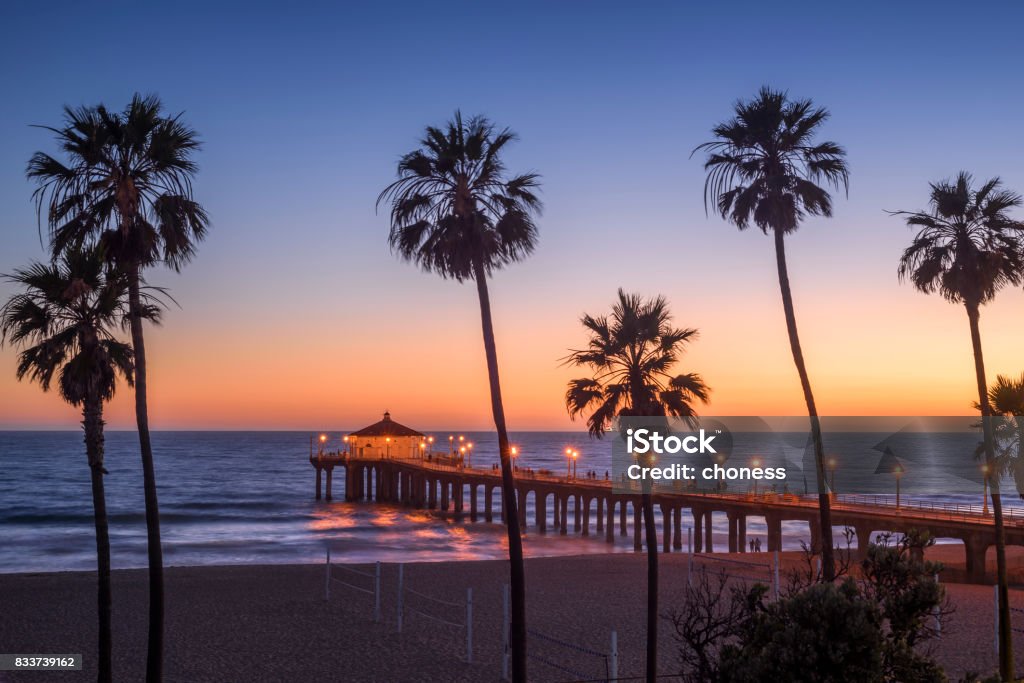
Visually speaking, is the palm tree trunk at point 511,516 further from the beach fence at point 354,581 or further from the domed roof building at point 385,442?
the domed roof building at point 385,442

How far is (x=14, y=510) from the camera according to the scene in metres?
77.6

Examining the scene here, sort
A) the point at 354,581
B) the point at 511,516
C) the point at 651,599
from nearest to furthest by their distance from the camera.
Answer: the point at 511,516
the point at 651,599
the point at 354,581

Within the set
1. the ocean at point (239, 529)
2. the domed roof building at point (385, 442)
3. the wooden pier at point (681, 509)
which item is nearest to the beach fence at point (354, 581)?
the ocean at point (239, 529)

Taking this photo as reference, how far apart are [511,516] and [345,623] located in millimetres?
10591

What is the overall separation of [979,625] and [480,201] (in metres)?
19.5

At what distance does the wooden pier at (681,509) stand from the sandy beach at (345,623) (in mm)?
5743

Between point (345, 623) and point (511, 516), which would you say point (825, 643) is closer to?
point (511, 516)

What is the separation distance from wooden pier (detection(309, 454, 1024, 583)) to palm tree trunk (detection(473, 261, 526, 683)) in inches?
376

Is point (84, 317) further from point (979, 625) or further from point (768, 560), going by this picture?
point (768, 560)

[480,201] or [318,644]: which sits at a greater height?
[480,201]

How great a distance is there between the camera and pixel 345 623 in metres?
24.2

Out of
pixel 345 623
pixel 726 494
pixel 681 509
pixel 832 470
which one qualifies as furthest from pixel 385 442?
pixel 345 623

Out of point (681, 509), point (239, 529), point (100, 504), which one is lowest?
point (239, 529)

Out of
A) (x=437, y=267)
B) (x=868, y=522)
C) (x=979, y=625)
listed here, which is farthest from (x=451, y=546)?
(x=437, y=267)
